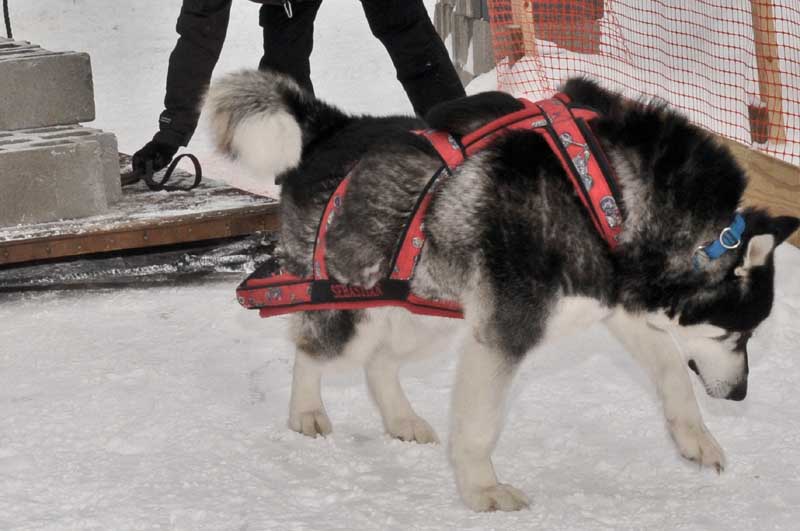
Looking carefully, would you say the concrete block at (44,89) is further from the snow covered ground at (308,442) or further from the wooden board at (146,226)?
the snow covered ground at (308,442)

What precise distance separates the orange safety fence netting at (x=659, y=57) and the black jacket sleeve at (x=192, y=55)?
2.29 meters

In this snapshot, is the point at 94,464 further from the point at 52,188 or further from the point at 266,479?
the point at 52,188

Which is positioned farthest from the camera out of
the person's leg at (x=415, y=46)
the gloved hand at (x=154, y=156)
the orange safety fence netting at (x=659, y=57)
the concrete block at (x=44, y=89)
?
the orange safety fence netting at (x=659, y=57)

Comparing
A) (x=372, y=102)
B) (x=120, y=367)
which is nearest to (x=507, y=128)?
(x=120, y=367)

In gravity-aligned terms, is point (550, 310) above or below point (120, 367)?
above

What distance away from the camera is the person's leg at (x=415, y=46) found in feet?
15.6

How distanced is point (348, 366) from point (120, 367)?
3.59ft

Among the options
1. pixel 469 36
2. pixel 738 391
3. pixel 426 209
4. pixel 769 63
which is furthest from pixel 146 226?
pixel 469 36

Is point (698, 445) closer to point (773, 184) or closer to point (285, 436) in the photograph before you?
point (285, 436)

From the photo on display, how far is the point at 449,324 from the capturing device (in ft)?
10.4

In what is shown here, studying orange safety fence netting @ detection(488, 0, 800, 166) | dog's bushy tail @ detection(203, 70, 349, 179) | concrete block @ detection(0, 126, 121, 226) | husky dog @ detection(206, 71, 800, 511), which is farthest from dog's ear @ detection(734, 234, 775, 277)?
orange safety fence netting @ detection(488, 0, 800, 166)

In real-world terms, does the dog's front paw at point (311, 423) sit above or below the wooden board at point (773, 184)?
below

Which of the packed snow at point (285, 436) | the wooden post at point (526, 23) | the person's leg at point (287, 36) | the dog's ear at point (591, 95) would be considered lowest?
the packed snow at point (285, 436)

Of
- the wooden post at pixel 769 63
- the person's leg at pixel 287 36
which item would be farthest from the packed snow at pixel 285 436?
the wooden post at pixel 769 63
